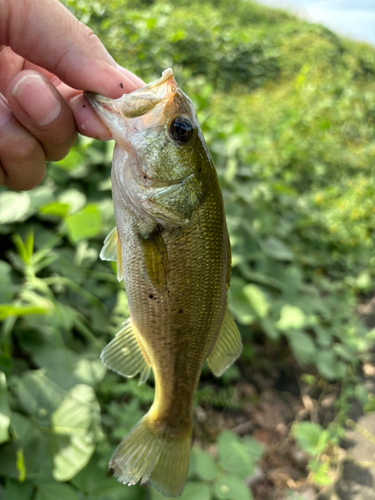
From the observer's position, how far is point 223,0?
13320mm

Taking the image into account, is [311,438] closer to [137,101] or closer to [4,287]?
[4,287]

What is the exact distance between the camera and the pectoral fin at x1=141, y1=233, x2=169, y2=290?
121cm

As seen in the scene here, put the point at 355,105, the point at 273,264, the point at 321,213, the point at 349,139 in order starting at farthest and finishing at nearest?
the point at 355,105 < the point at 349,139 < the point at 321,213 < the point at 273,264

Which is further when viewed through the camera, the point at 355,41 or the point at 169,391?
the point at 355,41

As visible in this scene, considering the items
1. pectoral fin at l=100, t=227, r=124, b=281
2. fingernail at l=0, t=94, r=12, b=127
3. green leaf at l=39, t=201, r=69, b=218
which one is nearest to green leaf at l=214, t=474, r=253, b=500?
pectoral fin at l=100, t=227, r=124, b=281

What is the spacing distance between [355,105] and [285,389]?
8.35 meters

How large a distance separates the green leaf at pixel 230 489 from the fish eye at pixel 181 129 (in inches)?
74.6

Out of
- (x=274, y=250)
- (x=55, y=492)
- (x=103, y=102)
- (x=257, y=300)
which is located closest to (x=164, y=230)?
(x=103, y=102)

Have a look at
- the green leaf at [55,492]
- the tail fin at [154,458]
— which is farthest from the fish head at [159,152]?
the green leaf at [55,492]

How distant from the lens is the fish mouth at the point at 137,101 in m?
1.15

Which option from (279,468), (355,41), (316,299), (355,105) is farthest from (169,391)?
(355,41)

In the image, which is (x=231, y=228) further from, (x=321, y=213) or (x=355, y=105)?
(x=355, y=105)

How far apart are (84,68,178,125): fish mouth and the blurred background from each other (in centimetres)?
103

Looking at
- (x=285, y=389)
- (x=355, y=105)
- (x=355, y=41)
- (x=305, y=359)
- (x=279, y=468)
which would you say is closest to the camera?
(x=279, y=468)
